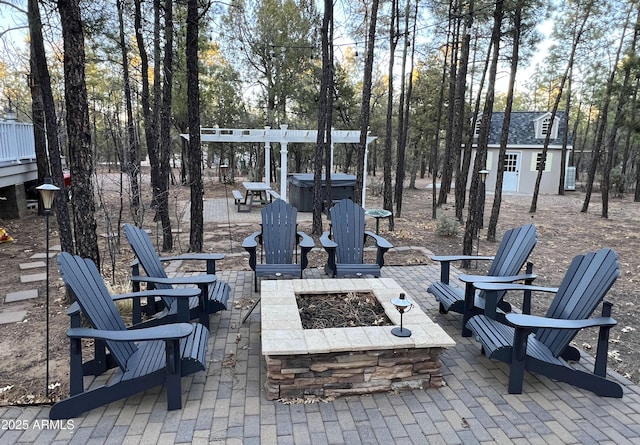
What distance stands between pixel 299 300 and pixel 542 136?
18.8 metres

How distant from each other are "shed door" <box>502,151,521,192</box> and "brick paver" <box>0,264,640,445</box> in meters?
17.2

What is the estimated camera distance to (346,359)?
97.3 inches

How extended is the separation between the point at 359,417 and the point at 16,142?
9.66m

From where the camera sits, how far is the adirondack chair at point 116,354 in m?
2.19

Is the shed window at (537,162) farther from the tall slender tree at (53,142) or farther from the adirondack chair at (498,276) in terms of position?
the tall slender tree at (53,142)

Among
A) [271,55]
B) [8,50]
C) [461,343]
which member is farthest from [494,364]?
[271,55]

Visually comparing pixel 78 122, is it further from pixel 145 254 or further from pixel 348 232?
pixel 348 232

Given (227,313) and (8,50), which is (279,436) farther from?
(8,50)

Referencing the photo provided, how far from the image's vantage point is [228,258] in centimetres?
595

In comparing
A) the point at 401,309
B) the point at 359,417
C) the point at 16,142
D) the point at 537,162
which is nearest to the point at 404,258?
the point at 401,309

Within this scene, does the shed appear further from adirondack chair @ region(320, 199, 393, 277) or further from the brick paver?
the brick paver

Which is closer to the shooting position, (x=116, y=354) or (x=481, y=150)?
(x=116, y=354)

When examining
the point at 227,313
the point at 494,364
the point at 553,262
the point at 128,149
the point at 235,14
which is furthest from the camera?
the point at 235,14

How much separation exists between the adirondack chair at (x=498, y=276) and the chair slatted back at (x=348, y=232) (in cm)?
114
